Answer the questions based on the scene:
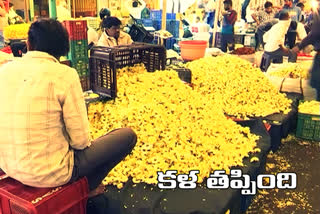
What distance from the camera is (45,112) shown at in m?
1.64

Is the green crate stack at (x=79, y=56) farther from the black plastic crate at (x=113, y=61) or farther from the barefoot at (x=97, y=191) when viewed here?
the barefoot at (x=97, y=191)

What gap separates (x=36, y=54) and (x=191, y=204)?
1254 millimetres

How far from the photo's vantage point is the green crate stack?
3.96m

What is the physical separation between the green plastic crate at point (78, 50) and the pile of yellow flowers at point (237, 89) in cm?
137

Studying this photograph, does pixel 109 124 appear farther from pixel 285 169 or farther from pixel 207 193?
pixel 285 169

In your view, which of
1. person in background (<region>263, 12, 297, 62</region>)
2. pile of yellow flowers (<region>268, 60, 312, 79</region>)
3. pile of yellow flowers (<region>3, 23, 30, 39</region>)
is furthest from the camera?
person in background (<region>263, 12, 297, 62</region>)

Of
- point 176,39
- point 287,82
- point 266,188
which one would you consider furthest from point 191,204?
point 176,39

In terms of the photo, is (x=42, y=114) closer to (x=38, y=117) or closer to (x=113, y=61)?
(x=38, y=117)

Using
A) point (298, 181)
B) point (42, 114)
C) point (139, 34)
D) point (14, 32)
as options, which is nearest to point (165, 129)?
point (42, 114)

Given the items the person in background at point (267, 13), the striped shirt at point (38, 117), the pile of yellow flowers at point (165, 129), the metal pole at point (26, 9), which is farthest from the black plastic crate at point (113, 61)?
the metal pole at point (26, 9)

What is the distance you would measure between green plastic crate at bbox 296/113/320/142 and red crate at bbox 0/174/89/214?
3039 mm

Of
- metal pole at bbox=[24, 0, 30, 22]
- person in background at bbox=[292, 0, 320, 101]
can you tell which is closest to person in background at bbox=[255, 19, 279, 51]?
person in background at bbox=[292, 0, 320, 101]

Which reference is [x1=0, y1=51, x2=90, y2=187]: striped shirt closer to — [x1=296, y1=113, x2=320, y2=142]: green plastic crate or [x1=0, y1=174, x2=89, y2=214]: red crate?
[x1=0, y1=174, x2=89, y2=214]: red crate

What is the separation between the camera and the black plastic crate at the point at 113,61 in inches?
105
